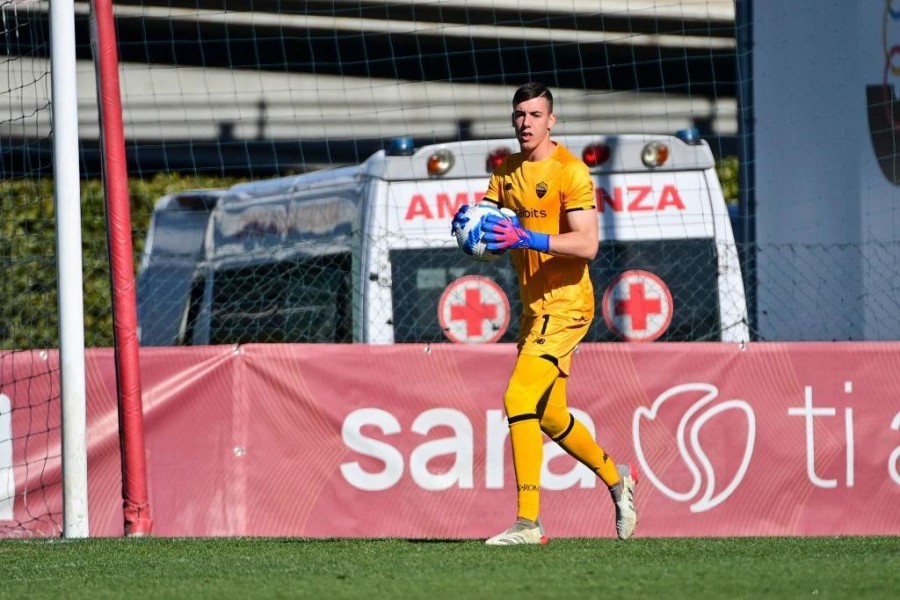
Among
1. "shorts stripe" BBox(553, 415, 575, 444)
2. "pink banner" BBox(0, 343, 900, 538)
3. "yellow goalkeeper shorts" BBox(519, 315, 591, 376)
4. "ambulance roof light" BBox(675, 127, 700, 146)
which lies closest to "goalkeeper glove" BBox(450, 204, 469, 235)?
"yellow goalkeeper shorts" BBox(519, 315, 591, 376)

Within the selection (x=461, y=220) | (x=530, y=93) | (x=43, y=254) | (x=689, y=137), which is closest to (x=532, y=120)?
(x=530, y=93)

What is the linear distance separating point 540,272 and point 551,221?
22 centimetres

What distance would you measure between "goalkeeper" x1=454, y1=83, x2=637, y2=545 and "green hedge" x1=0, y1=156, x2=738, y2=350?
2.77 m

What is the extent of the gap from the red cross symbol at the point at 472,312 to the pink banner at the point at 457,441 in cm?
50

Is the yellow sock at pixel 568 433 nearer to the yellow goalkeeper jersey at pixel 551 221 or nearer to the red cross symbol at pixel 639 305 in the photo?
the yellow goalkeeper jersey at pixel 551 221

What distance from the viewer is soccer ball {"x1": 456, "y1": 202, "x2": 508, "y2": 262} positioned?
6152 mm

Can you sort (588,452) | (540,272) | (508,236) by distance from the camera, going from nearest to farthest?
(508,236) → (540,272) → (588,452)

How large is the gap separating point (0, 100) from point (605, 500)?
558 cm

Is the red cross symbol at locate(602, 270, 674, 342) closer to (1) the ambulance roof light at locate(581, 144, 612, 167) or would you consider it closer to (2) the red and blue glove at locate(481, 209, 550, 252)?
(1) the ambulance roof light at locate(581, 144, 612, 167)

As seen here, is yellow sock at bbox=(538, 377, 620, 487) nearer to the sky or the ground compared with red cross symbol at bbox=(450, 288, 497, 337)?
nearer to the ground

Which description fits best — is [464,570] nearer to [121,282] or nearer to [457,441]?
[457,441]

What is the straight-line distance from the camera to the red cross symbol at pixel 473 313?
8.94m

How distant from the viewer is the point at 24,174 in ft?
29.7

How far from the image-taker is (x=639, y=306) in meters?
8.95
